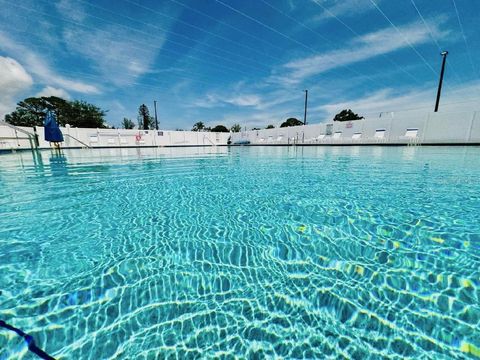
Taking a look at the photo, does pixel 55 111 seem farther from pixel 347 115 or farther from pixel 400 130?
pixel 347 115

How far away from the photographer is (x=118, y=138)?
78.1ft

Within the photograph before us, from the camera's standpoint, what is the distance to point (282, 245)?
1962 millimetres

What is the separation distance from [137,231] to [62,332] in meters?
1.15

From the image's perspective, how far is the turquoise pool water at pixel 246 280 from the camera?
1.09 meters

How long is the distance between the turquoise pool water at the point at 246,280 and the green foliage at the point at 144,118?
3998 cm

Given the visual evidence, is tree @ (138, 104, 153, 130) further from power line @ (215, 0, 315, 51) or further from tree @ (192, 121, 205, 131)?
power line @ (215, 0, 315, 51)

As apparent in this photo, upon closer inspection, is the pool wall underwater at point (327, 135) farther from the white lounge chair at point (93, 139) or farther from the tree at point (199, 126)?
the tree at point (199, 126)

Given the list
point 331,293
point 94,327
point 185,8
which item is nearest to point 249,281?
point 331,293

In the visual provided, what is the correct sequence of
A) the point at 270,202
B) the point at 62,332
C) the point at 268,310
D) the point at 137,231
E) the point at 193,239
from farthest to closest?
the point at 270,202, the point at 137,231, the point at 193,239, the point at 268,310, the point at 62,332

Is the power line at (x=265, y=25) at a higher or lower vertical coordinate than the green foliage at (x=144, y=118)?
higher

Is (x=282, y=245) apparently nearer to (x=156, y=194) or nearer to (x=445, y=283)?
(x=445, y=283)

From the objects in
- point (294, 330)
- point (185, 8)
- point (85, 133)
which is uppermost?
point (185, 8)

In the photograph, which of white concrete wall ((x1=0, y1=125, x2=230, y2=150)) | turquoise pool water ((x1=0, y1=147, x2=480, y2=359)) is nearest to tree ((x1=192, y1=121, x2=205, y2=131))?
white concrete wall ((x1=0, y1=125, x2=230, y2=150))

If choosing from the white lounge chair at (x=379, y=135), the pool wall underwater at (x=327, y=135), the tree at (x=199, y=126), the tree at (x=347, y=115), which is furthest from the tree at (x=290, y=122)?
the white lounge chair at (x=379, y=135)
